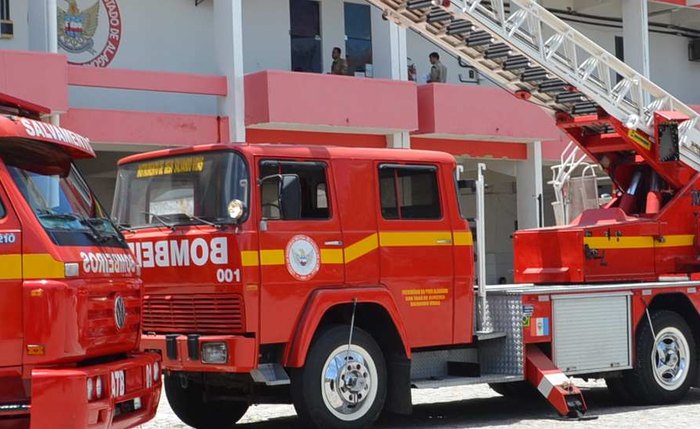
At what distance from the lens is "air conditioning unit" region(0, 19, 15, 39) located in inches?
834

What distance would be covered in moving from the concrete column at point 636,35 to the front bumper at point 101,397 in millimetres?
21278

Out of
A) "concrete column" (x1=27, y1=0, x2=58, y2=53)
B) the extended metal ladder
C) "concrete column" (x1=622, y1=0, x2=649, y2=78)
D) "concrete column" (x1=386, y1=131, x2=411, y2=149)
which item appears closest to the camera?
the extended metal ladder

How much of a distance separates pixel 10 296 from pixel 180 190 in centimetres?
316

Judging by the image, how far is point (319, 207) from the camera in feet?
34.1

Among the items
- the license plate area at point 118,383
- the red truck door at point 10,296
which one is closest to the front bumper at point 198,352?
the license plate area at point 118,383

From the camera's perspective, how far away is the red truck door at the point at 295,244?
388 inches

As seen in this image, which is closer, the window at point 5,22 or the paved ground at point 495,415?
the paved ground at point 495,415

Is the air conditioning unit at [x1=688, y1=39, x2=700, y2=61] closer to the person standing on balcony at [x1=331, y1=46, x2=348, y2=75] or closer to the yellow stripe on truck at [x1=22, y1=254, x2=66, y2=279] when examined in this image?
the person standing on balcony at [x1=331, y1=46, x2=348, y2=75]

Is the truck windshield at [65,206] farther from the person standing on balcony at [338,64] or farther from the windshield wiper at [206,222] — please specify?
the person standing on balcony at [338,64]

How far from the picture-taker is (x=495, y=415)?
1214 cm

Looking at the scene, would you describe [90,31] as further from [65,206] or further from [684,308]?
[65,206]

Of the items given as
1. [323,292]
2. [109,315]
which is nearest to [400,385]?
[323,292]

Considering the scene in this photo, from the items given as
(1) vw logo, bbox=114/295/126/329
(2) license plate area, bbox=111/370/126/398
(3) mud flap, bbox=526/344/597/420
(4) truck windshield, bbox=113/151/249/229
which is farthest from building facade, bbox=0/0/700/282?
(2) license plate area, bbox=111/370/126/398

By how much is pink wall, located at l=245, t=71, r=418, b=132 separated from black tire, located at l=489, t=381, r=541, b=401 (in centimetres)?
891
